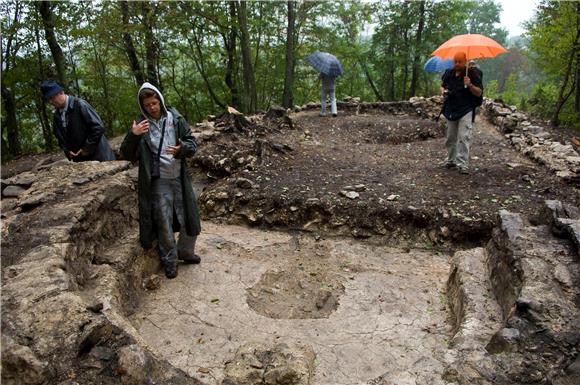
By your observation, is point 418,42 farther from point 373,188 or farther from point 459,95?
point 373,188

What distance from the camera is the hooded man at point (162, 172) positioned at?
3590mm

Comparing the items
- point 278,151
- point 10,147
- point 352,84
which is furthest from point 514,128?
point 10,147

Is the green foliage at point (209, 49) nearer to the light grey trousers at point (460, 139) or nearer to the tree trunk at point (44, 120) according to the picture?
the tree trunk at point (44, 120)

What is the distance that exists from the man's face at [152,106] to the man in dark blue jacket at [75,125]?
1359mm

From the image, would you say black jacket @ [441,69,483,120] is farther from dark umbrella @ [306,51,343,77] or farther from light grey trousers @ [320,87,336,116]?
light grey trousers @ [320,87,336,116]

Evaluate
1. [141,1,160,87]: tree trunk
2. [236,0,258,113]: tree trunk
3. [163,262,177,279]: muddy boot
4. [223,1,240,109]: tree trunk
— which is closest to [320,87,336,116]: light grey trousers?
[236,0,258,113]: tree trunk

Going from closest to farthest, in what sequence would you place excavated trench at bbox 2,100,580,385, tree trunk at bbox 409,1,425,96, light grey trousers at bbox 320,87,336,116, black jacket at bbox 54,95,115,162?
excavated trench at bbox 2,100,580,385
black jacket at bbox 54,95,115,162
light grey trousers at bbox 320,87,336,116
tree trunk at bbox 409,1,425,96

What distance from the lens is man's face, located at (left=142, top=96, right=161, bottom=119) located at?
3547mm

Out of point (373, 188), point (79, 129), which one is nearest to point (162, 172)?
point (79, 129)

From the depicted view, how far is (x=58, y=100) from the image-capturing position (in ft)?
14.3

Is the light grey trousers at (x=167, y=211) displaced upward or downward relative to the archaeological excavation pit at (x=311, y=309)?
upward

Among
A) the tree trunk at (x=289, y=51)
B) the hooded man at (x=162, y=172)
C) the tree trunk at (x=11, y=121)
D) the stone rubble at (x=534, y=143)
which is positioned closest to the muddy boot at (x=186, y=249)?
the hooded man at (x=162, y=172)

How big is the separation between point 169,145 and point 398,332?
2.58 metres

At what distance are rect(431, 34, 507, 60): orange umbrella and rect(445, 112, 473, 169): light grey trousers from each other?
845 mm
